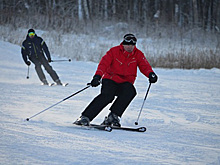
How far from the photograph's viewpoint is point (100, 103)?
385 centimetres

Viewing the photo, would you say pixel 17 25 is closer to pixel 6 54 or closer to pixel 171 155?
pixel 6 54

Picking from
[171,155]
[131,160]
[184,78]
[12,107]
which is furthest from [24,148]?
[184,78]

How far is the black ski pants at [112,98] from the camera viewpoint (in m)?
3.82

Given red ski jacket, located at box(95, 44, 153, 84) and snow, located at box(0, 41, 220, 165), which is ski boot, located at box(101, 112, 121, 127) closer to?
snow, located at box(0, 41, 220, 165)

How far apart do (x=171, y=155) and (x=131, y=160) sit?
45cm

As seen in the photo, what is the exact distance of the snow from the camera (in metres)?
2.76

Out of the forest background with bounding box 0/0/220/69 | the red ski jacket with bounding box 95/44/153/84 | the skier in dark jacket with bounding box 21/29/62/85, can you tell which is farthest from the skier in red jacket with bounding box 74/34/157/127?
the forest background with bounding box 0/0/220/69

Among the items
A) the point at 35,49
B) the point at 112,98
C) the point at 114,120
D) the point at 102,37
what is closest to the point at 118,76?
the point at 112,98

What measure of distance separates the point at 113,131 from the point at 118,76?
727mm

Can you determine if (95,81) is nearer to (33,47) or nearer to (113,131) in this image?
(113,131)

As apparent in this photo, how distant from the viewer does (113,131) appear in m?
3.79

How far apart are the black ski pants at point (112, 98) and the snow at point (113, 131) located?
0.84 ft

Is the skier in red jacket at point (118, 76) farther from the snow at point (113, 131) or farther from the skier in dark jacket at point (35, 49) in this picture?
the skier in dark jacket at point (35, 49)

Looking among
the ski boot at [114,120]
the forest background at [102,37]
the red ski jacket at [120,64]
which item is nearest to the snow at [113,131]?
the ski boot at [114,120]
